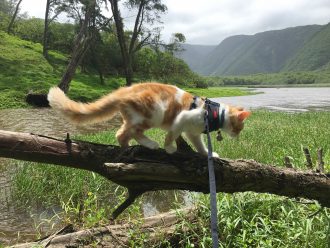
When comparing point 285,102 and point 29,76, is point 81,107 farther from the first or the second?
point 285,102

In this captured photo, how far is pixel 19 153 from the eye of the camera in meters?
3.83

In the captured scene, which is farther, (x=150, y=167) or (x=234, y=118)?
(x=234, y=118)

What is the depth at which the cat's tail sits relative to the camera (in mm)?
4678

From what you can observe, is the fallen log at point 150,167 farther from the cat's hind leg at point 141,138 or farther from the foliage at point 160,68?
the foliage at point 160,68

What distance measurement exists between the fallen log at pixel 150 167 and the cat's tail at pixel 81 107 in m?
0.79

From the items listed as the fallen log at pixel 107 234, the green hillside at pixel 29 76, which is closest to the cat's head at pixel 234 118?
the fallen log at pixel 107 234

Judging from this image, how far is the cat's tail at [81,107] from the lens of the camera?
15.3 ft

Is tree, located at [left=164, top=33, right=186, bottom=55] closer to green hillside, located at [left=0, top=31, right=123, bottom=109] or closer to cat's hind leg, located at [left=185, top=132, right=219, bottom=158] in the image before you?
green hillside, located at [left=0, top=31, right=123, bottom=109]

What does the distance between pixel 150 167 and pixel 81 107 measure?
1.47 metres

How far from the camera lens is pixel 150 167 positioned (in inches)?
156

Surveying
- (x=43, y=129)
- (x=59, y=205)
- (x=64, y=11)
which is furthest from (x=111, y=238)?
(x=64, y=11)

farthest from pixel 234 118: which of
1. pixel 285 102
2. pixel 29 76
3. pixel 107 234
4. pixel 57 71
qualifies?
pixel 285 102

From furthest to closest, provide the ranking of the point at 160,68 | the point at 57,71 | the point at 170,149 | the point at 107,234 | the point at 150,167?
1. the point at 160,68
2. the point at 57,71
3. the point at 107,234
4. the point at 170,149
5. the point at 150,167

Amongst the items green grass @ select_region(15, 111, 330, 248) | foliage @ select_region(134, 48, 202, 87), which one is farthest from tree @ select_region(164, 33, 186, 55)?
green grass @ select_region(15, 111, 330, 248)
